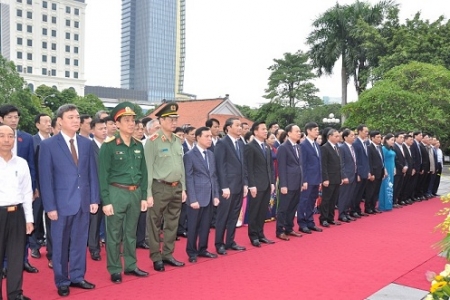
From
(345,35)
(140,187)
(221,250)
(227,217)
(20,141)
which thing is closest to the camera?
(140,187)

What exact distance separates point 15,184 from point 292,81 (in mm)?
30150

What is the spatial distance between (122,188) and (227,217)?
163cm

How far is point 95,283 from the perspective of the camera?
13.4 ft

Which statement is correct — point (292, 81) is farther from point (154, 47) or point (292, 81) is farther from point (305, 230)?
A: point (154, 47)

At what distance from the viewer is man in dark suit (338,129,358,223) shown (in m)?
7.52

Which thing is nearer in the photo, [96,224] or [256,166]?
[96,224]

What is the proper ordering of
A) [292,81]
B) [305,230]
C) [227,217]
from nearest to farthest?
[227,217] < [305,230] < [292,81]

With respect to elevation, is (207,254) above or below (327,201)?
below

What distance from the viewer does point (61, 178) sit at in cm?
385

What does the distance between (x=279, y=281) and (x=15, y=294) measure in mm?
2288

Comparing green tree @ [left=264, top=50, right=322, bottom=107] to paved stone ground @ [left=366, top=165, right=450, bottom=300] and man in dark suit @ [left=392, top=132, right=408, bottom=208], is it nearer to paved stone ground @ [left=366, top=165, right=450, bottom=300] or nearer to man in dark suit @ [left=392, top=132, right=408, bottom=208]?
man in dark suit @ [left=392, top=132, right=408, bottom=208]

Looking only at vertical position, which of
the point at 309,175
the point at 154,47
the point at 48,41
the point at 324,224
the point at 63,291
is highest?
the point at 154,47

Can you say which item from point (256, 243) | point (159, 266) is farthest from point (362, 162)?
point (159, 266)

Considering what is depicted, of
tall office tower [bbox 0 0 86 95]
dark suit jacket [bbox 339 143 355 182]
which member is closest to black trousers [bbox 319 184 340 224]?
dark suit jacket [bbox 339 143 355 182]
